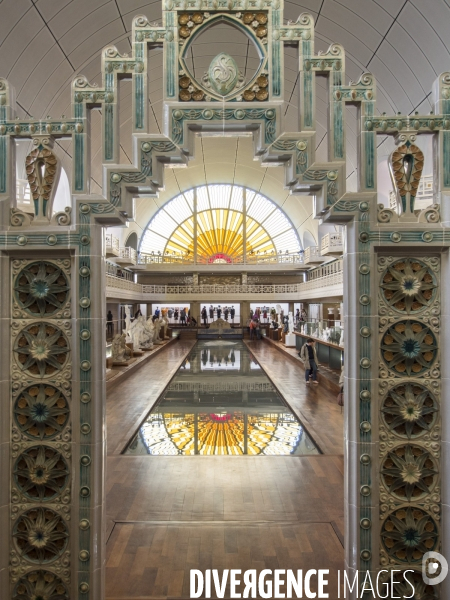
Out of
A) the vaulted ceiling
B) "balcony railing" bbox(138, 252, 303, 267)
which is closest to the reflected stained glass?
the vaulted ceiling

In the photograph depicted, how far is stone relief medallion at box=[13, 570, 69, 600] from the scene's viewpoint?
3764mm

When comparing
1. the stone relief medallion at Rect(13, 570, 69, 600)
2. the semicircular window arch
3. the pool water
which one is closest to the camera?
the stone relief medallion at Rect(13, 570, 69, 600)

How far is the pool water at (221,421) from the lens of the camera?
27.1ft

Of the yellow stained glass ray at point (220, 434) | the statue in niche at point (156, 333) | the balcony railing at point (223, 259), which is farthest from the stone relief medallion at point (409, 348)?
the balcony railing at point (223, 259)

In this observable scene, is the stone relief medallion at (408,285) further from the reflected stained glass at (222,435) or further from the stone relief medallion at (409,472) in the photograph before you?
the reflected stained glass at (222,435)

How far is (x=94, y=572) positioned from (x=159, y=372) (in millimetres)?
13419

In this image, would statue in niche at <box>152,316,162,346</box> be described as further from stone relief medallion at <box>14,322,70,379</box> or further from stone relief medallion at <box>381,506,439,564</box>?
stone relief medallion at <box>381,506,439,564</box>

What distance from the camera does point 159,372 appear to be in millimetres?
17062

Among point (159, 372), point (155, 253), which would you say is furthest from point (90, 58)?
point (155, 253)

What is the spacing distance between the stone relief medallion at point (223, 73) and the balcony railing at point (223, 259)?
107 feet

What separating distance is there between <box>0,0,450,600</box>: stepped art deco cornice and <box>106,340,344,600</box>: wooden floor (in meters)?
0.93

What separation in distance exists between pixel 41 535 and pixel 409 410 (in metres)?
3.45

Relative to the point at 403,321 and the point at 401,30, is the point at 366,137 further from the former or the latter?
the point at 401,30

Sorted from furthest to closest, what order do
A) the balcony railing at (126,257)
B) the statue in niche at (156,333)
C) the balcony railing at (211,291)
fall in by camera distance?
1. the balcony railing at (211,291)
2. the statue in niche at (156,333)
3. the balcony railing at (126,257)
